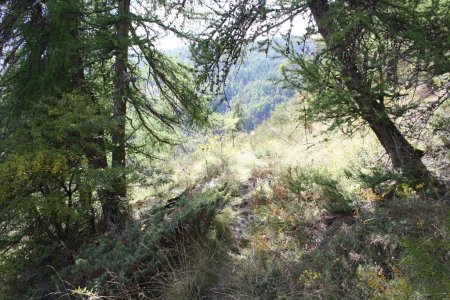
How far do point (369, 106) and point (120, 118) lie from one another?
3880mm

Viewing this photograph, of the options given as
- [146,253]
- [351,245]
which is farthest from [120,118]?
[351,245]

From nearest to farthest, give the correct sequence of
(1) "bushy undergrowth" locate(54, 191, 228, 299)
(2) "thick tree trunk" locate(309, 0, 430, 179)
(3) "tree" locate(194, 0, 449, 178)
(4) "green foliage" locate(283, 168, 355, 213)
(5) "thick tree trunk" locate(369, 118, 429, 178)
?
(3) "tree" locate(194, 0, 449, 178)
(2) "thick tree trunk" locate(309, 0, 430, 179)
(1) "bushy undergrowth" locate(54, 191, 228, 299)
(5) "thick tree trunk" locate(369, 118, 429, 178)
(4) "green foliage" locate(283, 168, 355, 213)

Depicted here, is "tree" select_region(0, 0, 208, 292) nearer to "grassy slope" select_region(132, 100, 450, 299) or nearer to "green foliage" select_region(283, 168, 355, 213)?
"grassy slope" select_region(132, 100, 450, 299)

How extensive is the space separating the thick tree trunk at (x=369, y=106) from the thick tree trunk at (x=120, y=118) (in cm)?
325

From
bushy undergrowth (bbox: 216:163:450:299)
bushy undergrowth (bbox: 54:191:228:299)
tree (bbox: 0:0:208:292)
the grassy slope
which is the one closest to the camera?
bushy undergrowth (bbox: 216:163:450:299)

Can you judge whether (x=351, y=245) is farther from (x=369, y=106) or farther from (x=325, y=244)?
(x=369, y=106)

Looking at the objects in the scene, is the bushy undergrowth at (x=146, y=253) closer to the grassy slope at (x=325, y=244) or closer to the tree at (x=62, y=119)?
the grassy slope at (x=325, y=244)

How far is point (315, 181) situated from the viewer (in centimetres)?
567

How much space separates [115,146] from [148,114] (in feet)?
4.73

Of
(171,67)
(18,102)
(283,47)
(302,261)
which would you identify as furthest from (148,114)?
(302,261)

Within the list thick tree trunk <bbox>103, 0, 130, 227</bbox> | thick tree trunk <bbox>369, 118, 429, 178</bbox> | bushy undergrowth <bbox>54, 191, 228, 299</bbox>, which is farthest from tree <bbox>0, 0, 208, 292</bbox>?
thick tree trunk <bbox>369, 118, 429, 178</bbox>

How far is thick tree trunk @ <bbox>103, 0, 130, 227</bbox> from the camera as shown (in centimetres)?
662

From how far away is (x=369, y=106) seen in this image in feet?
14.6

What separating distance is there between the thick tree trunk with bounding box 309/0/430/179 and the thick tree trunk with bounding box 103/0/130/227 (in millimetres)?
3246
